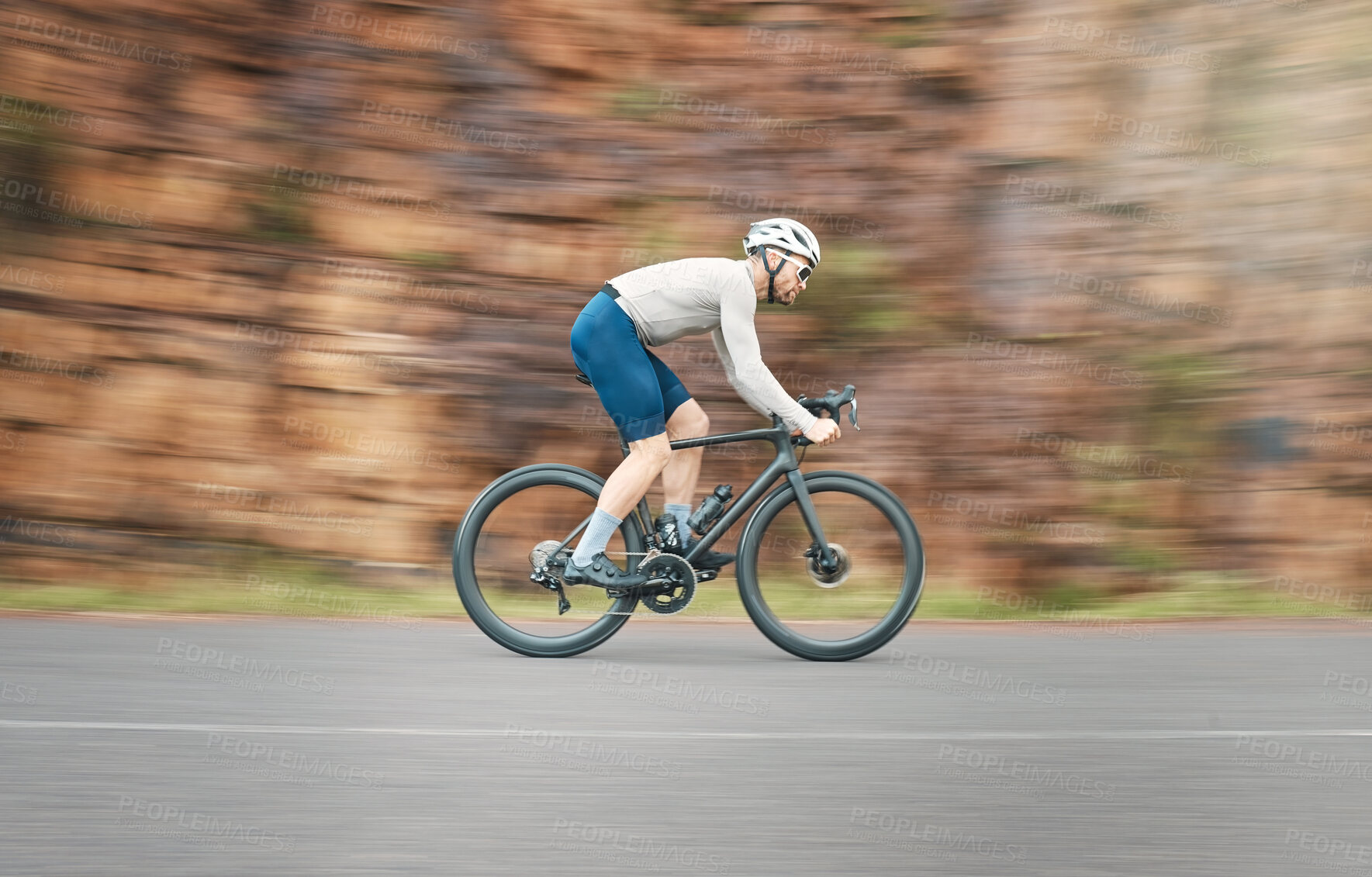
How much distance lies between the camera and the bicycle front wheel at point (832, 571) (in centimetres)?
608

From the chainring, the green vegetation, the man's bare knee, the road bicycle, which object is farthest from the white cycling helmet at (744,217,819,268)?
the green vegetation

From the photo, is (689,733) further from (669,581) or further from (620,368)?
(620,368)

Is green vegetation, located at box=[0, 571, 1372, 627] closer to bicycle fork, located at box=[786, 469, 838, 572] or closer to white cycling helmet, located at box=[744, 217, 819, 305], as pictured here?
bicycle fork, located at box=[786, 469, 838, 572]

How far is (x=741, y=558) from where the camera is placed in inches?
241

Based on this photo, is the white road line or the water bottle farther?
the water bottle

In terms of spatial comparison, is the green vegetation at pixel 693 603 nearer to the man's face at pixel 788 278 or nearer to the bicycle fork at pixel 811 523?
the bicycle fork at pixel 811 523

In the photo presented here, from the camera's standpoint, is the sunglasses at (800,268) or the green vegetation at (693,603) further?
the green vegetation at (693,603)

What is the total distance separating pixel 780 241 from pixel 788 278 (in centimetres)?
17

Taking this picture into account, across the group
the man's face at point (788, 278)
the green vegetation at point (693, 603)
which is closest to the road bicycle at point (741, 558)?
the man's face at point (788, 278)

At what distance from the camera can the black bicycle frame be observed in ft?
20.2

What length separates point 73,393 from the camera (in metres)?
8.94

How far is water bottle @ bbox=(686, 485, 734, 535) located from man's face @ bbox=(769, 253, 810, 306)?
3.05 feet

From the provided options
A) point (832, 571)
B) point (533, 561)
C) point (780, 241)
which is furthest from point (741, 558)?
point (780, 241)

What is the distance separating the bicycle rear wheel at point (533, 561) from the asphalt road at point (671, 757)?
0.17m
